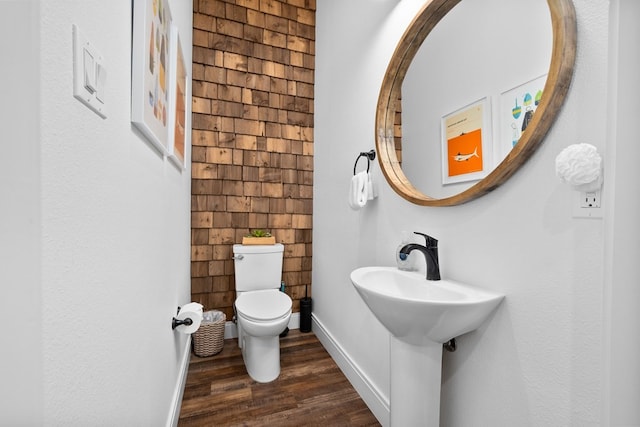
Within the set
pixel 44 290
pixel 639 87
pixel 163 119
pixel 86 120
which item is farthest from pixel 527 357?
pixel 163 119

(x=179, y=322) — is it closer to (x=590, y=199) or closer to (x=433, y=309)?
(x=433, y=309)

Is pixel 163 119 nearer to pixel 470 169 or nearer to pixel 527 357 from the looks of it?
pixel 470 169

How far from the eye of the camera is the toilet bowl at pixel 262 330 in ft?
5.71

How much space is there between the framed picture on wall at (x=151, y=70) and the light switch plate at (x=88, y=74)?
0.24m

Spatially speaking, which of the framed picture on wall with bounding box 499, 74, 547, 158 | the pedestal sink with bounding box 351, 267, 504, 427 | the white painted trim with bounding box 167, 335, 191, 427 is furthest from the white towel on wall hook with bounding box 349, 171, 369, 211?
the white painted trim with bounding box 167, 335, 191, 427

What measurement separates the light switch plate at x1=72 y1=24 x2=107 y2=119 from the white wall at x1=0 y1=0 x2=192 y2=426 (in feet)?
0.06

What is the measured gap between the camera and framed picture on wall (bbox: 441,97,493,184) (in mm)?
997

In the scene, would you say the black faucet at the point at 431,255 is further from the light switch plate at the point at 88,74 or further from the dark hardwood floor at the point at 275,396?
the light switch plate at the point at 88,74

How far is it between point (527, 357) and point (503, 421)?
250mm

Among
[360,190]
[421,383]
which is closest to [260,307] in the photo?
[360,190]

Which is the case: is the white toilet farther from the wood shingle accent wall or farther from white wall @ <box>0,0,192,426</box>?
white wall @ <box>0,0,192,426</box>

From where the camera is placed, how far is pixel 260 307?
1.99 metres

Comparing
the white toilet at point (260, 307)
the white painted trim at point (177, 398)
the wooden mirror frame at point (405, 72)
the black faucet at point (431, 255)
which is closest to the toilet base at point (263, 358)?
the white toilet at point (260, 307)

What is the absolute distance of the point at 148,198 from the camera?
1011 millimetres
